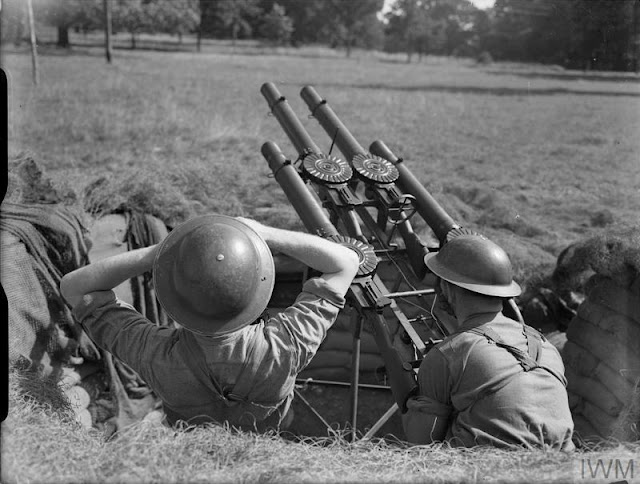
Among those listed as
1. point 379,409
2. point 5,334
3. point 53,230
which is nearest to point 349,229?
point 379,409

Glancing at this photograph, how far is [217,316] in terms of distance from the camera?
2379 mm

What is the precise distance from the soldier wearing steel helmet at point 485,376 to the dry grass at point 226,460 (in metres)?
0.31

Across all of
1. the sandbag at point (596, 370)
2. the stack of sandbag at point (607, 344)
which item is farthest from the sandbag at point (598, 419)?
the sandbag at point (596, 370)

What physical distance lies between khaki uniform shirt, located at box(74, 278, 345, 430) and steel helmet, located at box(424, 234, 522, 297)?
2.06 ft

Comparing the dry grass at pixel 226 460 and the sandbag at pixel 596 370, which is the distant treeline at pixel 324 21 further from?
the dry grass at pixel 226 460

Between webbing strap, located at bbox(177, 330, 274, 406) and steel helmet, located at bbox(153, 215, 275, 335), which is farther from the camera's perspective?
webbing strap, located at bbox(177, 330, 274, 406)

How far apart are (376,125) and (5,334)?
13.5 metres

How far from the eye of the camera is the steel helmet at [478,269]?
2918 mm

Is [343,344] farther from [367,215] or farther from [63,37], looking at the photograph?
[63,37]

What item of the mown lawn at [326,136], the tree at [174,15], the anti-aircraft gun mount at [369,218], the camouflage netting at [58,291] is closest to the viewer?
the anti-aircraft gun mount at [369,218]

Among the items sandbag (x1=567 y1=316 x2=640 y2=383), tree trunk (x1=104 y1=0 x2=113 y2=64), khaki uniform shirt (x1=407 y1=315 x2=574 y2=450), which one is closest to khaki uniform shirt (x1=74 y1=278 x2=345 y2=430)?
khaki uniform shirt (x1=407 y1=315 x2=574 y2=450)

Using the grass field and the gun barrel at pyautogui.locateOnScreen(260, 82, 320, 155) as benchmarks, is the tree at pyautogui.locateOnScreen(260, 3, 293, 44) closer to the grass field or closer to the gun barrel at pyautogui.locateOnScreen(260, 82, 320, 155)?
the grass field

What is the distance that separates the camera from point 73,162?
29.0 ft

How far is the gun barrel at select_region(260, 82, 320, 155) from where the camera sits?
5.30m
